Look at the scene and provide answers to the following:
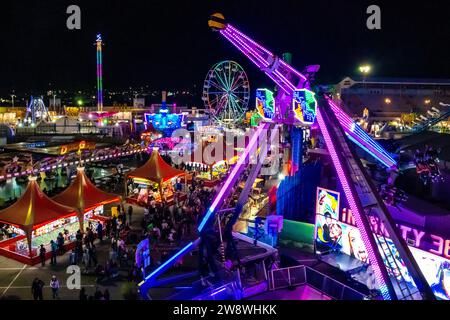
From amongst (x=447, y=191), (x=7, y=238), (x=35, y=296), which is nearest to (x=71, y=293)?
(x=35, y=296)

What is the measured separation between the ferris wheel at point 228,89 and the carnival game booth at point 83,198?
16991 mm

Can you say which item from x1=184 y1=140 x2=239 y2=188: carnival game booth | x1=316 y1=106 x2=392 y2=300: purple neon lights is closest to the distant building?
x1=184 y1=140 x2=239 y2=188: carnival game booth

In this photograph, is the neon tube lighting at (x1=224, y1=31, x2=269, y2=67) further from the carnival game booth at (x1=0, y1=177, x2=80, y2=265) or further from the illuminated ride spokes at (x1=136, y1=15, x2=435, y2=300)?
the carnival game booth at (x1=0, y1=177, x2=80, y2=265)

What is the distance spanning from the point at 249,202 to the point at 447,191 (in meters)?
10.7

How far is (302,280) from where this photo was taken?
12492 millimetres

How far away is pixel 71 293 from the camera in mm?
12555

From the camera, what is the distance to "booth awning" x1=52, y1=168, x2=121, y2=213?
1750cm

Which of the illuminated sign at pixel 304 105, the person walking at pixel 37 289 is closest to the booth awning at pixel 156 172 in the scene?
the person walking at pixel 37 289

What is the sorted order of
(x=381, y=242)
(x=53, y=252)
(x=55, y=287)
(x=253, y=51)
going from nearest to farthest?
(x=55, y=287) < (x=253, y=51) < (x=381, y=242) < (x=53, y=252)

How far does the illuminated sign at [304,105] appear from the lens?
1041 centimetres

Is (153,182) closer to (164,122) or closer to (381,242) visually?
(381,242)

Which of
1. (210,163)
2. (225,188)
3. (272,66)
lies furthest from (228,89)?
(225,188)

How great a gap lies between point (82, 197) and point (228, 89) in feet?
63.3
